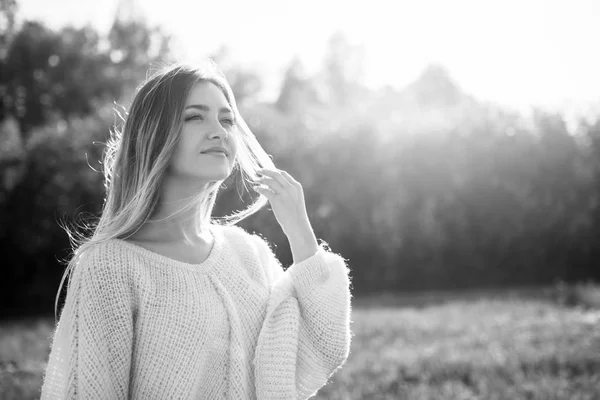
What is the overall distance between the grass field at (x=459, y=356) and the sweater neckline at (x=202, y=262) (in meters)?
1.23

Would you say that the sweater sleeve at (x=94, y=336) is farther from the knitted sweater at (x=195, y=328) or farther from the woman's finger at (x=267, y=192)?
the woman's finger at (x=267, y=192)

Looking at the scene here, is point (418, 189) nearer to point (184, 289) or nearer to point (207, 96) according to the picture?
point (207, 96)

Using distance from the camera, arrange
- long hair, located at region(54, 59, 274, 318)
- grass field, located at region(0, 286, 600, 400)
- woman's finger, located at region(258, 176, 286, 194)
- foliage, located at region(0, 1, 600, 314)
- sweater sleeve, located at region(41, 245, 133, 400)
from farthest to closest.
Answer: foliage, located at region(0, 1, 600, 314) → grass field, located at region(0, 286, 600, 400) → woman's finger, located at region(258, 176, 286, 194) → long hair, located at region(54, 59, 274, 318) → sweater sleeve, located at region(41, 245, 133, 400)

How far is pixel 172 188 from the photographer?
224cm

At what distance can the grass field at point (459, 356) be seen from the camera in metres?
4.27

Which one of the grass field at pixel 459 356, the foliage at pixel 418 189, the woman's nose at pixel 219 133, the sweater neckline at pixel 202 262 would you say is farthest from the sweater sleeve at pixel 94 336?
the foliage at pixel 418 189

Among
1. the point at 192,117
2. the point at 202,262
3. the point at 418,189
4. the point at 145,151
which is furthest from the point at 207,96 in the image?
the point at 418,189

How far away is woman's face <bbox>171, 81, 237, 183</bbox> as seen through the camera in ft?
7.07

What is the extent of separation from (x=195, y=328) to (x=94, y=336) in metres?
0.36

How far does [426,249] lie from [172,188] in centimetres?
969

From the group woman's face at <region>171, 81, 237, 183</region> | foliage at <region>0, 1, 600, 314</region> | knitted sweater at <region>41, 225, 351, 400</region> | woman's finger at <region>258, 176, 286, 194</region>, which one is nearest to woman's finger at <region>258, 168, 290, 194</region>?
woman's finger at <region>258, 176, 286, 194</region>

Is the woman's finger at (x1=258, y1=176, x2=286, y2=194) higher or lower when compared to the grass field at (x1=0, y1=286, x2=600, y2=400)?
higher

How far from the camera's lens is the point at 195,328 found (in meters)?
2.10

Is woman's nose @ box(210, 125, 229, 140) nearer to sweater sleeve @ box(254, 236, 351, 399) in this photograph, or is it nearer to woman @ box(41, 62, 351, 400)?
woman @ box(41, 62, 351, 400)
